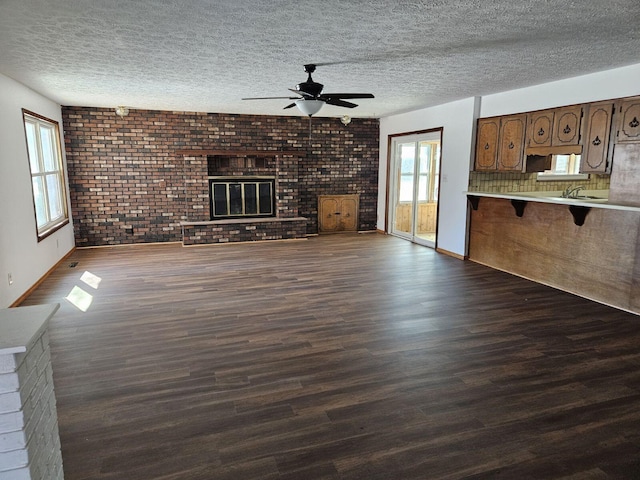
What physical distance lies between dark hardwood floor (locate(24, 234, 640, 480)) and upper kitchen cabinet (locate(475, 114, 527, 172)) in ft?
5.77

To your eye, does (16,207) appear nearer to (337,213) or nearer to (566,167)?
(337,213)

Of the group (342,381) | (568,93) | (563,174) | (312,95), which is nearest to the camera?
(342,381)

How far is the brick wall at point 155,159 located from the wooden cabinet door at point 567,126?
4.40 metres

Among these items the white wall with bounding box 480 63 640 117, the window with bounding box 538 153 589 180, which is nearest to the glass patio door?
the white wall with bounding box 480 63 640 117

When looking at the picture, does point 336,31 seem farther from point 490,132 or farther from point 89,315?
point 490,132

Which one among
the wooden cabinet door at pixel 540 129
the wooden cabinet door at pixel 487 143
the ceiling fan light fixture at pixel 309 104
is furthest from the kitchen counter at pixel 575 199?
the ceiling fan light fixture at pixel 309 104

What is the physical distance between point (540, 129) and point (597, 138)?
805 mm

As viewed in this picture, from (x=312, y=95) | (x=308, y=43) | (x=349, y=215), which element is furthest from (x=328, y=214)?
(x=308, y=43)

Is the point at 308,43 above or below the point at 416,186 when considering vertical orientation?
above

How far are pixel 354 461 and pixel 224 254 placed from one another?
5146 millimetres

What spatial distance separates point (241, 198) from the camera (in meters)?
8.12

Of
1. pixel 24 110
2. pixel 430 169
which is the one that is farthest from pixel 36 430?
pixel 430 169

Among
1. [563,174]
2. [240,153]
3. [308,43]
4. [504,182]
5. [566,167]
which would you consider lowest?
[504,182]

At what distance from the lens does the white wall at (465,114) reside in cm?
445
